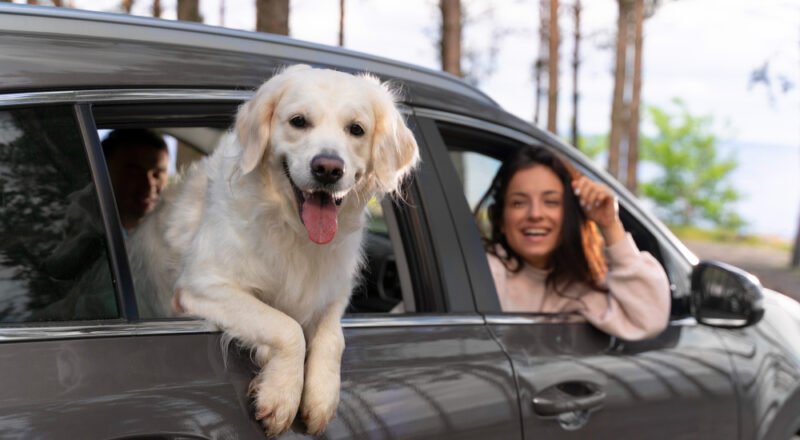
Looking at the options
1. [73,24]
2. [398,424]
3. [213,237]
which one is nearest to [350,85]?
[213,237]

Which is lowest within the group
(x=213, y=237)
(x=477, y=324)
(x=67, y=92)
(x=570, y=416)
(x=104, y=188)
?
(x=570, y=416)

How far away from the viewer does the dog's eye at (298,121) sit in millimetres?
2336

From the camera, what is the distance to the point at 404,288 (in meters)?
2.78

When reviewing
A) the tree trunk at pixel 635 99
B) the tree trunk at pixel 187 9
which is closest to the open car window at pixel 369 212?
the tree trunk at pixel 187 9

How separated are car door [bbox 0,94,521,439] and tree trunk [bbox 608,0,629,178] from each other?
17.4 m

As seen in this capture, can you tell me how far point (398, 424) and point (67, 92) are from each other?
1129 millimetres

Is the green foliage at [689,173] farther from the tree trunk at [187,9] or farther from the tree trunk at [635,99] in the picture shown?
the tree trunk at [187,9]

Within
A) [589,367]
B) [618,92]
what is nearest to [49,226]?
[589,367]

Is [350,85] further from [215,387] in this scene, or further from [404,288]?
[215,387]

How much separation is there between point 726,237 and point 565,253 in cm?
2597

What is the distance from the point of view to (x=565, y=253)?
131 inches

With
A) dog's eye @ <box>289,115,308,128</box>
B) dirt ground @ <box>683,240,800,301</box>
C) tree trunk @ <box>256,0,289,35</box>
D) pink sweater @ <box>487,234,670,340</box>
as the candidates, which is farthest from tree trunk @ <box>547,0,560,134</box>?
dog's eye @ <box>289,115,308,128</box>

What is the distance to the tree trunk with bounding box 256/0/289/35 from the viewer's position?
21.9ft

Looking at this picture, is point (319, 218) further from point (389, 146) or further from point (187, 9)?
point (187, 9)
